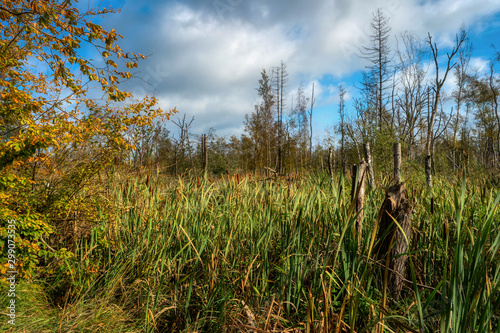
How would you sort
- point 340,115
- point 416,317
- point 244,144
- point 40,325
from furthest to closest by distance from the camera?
point 340,115 → point 244,144 → point 40,325 → point 416,317

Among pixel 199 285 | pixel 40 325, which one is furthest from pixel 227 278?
pixel 40 325

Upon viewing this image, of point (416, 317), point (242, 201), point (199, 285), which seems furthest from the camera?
point (242, 201)

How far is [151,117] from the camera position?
154 inches

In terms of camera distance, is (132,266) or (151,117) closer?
(132,266)

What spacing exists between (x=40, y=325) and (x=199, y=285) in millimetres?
1179

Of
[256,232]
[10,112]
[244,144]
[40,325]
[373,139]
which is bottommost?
[40,325]

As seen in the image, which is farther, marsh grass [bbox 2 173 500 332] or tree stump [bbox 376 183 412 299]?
tree stump [bbox 376 183 412 299]

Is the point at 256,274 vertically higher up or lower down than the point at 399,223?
lower down

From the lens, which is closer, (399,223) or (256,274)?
(399,223)

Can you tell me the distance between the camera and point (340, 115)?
86.7 ft

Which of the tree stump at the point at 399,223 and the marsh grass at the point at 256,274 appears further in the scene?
the tree stump at the point at 399,223

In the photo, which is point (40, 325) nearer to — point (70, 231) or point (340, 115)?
point (70, 231)

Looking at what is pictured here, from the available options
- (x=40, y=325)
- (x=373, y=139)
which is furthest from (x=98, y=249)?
(x=373, y=139)

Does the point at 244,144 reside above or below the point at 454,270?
above
